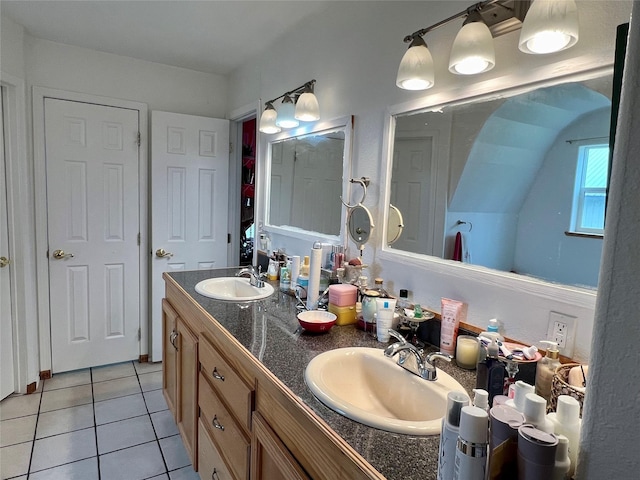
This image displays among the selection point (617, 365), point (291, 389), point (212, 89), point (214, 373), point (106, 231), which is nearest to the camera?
point (617, 365)

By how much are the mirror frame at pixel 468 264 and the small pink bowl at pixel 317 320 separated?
346 millimetres

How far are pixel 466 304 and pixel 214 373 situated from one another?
915mm

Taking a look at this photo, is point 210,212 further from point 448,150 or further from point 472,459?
point 472,459

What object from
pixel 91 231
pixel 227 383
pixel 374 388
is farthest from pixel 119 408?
pixel 374 388

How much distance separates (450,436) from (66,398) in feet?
8.73

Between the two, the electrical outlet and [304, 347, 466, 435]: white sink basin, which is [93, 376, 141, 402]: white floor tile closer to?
[304, 347, 466, 435]: white sink basin

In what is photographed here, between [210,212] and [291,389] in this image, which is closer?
[291,389]

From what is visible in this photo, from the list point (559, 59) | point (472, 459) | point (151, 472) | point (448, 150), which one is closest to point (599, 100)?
point (559, 59)

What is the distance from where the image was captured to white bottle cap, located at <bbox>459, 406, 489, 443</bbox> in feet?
1.76

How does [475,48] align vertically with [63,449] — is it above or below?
above

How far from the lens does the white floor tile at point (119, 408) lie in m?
2.23

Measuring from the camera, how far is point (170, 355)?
2.04 meters

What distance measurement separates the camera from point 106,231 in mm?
2723

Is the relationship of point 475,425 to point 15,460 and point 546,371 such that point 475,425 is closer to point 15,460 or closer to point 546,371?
point 546,371
